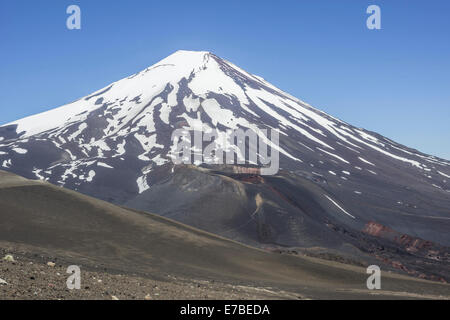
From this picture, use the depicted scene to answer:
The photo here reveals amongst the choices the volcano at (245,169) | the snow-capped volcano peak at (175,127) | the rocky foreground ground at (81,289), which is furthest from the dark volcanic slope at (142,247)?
the snow-capped volcano peak at (175,127)

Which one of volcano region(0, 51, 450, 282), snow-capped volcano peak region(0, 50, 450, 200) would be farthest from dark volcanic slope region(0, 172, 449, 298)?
snow-capped volcano peak region(0, 50, 450, 200)

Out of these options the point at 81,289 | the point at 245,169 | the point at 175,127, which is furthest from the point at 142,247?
the point at 175,127

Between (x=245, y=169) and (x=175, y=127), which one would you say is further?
(x=175, y=127)

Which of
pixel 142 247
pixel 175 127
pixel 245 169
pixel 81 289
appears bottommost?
pixel 81 289

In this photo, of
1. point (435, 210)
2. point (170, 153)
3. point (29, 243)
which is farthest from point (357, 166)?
point (29, 243)

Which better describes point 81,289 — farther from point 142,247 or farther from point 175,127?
point 175,127

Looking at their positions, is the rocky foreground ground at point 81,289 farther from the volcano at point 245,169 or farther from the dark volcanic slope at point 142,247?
the volcano at point 245,169

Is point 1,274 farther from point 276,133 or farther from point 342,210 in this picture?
point 276,133

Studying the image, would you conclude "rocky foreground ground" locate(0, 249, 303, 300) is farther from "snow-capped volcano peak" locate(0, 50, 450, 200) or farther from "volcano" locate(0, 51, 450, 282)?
"snow-capped volcano peak" locate(0, 50, 450, 200)
